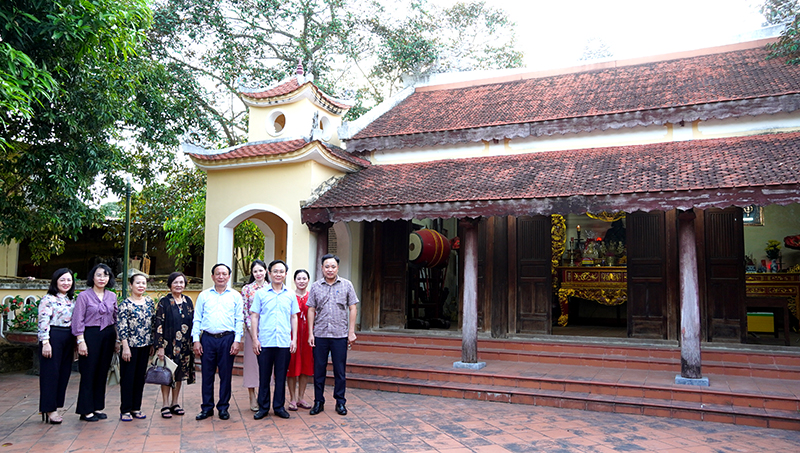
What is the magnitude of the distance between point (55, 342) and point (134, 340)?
0.68 meters

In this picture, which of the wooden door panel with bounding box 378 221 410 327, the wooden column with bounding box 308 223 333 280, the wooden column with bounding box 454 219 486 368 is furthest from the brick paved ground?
the wooden door panel with bounding box 378 221 410 327

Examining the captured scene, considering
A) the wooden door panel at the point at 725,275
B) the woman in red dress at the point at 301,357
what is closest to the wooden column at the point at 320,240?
the woman in red dress at the point at 301,357

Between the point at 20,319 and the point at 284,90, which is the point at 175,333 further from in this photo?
the point at 284,90

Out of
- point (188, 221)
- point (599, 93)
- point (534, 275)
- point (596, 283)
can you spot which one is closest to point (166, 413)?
point (534, 275)

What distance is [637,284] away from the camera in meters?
8.80

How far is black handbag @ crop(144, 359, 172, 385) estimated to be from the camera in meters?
5.33

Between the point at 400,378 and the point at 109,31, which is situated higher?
the point at 109,31

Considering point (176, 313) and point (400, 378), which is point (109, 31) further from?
point (400, 378)

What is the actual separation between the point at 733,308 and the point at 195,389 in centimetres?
734

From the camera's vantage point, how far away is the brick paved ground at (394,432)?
4.76 metres

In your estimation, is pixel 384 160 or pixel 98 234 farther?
pixel 98 234

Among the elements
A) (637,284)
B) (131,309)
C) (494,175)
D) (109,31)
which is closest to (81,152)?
(109,31)

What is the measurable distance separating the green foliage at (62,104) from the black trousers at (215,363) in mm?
2753

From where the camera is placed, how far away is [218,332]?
17.9ft
